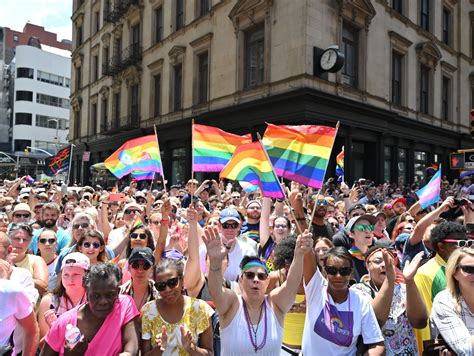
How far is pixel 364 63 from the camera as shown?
17.7 metres

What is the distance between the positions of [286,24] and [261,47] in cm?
187

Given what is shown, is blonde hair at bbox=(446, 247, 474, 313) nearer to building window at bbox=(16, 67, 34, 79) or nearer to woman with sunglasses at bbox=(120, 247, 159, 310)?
woman with sunglasses at bbox=(120, 247, 159, 310)

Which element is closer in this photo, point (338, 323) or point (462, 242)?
point (338, 323)

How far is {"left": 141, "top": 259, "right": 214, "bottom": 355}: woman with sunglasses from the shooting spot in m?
3.10

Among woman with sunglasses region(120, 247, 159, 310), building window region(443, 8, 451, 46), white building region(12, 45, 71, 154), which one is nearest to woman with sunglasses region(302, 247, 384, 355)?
woman with sunglasses region(120, 247, 159, 310)

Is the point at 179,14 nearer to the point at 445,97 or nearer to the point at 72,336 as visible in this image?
the point at 445,97

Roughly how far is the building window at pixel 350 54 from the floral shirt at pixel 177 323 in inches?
603

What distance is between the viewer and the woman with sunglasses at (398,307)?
3.13 m

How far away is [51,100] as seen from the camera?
213ft

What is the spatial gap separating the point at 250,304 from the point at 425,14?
23.6 m

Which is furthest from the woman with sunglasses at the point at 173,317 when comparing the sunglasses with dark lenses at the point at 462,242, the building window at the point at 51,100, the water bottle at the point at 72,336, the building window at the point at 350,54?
the building window at the point at 51,100

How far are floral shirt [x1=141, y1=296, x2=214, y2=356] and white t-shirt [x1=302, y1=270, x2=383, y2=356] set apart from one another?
77 centimetres

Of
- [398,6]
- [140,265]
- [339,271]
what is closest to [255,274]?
[339,271]

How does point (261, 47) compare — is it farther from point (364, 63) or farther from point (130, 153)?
point (130, 153)
